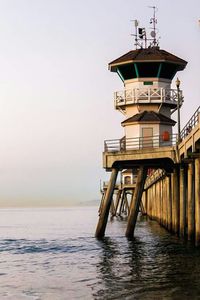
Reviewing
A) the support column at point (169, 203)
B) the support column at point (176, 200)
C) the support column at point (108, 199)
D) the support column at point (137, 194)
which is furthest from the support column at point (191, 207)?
the support column at point (169, 203)

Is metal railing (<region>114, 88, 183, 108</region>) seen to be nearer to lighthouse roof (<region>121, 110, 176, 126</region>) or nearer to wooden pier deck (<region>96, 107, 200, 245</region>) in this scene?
lighthouse roof (<region>121, 110, 176, 126</region>)

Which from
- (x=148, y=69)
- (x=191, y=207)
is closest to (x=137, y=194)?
(x=191, y=207)

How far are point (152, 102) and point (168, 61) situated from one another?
4136mm

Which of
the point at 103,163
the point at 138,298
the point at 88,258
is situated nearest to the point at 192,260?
the point at 88,258

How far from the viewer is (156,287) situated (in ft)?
70.7

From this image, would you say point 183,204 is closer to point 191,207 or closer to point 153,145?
point 191,207

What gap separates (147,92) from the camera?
5706 centimetres

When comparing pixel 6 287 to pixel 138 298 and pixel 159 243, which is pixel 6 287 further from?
pixel 159 243

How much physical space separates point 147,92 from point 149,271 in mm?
33204

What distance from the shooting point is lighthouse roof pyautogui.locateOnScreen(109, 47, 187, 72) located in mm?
56906

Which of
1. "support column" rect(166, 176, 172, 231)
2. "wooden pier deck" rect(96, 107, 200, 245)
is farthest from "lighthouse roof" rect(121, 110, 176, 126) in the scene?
"wooden pier deck" rect(96, 107, 200, 245)

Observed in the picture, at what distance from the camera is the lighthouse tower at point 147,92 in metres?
56.7

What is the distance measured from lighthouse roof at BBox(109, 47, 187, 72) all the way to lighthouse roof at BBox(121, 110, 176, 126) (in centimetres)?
492

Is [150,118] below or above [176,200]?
above
